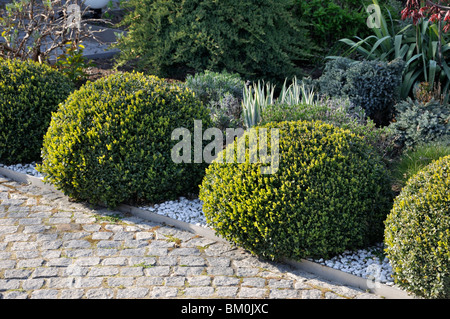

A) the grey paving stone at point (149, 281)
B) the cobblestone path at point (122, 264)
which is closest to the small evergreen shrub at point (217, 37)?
the cobblestone path at point (122, 264)

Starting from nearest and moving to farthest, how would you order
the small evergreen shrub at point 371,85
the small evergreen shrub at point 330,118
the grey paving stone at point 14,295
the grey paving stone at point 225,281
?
the grey paving stone at point 14,295, the grey paving stone at point 225,281, the small evergreen shrub at point 330,118, the small evergreen shrub at point 371,85

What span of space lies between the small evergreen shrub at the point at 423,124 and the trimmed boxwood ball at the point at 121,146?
7.50ft


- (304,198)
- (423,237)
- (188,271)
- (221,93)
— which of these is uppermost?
(221,93)

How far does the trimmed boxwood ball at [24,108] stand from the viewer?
6.12m

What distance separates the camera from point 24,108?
615cm

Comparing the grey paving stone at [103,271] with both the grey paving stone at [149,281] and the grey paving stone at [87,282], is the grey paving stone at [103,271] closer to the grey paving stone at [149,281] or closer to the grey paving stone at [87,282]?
the grey paving stone at [87,282]

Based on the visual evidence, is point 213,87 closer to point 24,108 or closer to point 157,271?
point 24,108

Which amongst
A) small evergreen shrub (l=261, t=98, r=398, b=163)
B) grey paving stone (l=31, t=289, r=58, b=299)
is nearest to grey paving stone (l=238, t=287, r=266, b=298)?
grey paving stone (l=31, t=289, r=58, b=299)

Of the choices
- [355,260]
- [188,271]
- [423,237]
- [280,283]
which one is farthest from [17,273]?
[423,237]

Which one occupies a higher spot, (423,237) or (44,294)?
(423,237)

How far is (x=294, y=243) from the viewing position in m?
4.27

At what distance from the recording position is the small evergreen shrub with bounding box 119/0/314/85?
7.59 meters

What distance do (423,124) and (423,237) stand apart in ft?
7.82

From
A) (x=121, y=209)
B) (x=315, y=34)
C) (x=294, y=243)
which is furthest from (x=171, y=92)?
(x=315, y=34)
